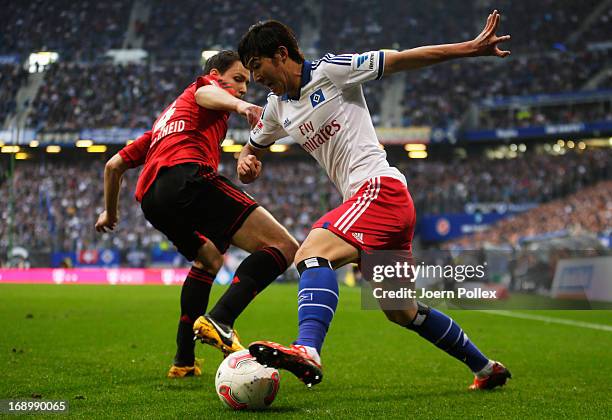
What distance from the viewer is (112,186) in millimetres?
5820

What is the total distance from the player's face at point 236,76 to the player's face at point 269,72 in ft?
3.75

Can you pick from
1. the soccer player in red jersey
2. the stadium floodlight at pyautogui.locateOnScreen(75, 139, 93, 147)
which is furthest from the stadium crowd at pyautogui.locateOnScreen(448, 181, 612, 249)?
the soccer player in red jersey

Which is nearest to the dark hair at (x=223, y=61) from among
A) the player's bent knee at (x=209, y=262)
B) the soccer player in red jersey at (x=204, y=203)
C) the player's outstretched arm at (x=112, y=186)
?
the soccer player in red jersey at (x=204, y=203)

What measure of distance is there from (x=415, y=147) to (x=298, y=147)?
6.36 m

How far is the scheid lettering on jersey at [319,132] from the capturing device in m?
4.48

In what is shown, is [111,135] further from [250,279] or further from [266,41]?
[266,41]

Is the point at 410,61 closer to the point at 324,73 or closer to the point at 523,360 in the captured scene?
the point at 324,73

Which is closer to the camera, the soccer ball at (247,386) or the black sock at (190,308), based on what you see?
the soccer ball at (247,386)

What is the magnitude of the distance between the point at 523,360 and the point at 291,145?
31.8m

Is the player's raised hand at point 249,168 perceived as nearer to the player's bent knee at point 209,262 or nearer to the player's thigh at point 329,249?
the player's thigh at point 329,249

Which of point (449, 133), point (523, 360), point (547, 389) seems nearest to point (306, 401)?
point (547, 389)

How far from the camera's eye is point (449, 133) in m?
40.2

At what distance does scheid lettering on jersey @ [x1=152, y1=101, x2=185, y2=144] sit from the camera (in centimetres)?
543

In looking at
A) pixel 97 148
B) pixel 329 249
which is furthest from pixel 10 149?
pixel 329 249
